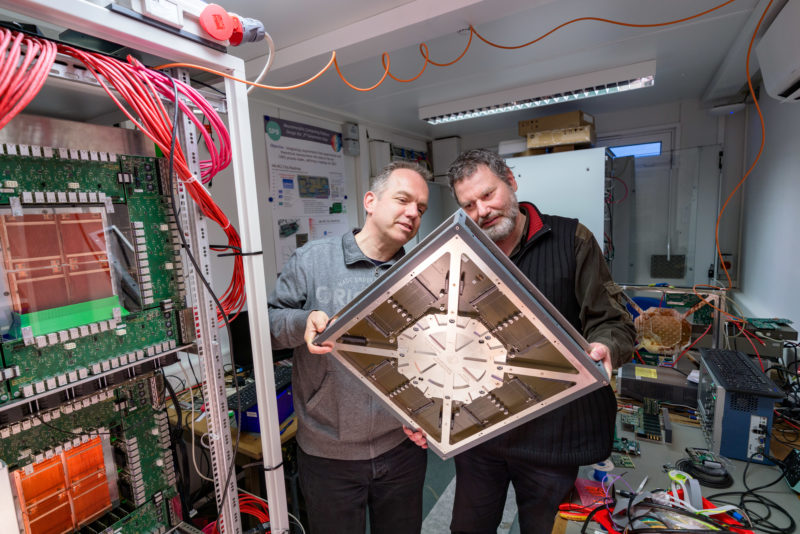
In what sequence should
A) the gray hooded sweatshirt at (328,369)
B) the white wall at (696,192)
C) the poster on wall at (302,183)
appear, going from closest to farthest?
the gray hooded sweatshirt at (328,369) → the poster on wall at (302,183) → the white wall at (696,192)

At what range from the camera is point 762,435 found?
143 centimetres

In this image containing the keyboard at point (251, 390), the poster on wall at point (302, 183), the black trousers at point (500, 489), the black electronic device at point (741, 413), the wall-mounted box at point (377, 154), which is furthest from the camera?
the wall-mounted box at point (377, 154)

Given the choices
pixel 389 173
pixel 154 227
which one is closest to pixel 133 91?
pixel 154 227

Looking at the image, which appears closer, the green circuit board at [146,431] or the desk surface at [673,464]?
the green circuit board at [146,431]

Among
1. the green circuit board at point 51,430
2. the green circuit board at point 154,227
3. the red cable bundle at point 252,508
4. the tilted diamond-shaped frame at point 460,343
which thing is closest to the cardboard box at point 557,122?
the tilted diamond-shaped frame at point 460,343

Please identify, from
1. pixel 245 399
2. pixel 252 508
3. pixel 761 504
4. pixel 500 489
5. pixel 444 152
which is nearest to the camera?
pixel 761 504

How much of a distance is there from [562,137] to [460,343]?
325 cm

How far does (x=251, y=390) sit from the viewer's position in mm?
2092

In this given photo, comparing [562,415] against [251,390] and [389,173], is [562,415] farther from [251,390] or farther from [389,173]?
[251,390]

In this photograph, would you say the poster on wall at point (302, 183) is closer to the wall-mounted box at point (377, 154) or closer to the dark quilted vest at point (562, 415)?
the wall-mounted box at point (377, 154)

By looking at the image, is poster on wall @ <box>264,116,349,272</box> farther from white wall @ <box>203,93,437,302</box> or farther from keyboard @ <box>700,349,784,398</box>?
keyboard @ <box>700,349,784,398</box>

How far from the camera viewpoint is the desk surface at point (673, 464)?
1.26 meters

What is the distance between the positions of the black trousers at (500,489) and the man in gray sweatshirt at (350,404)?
19cm

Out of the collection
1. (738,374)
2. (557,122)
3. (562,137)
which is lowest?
(738,374)
